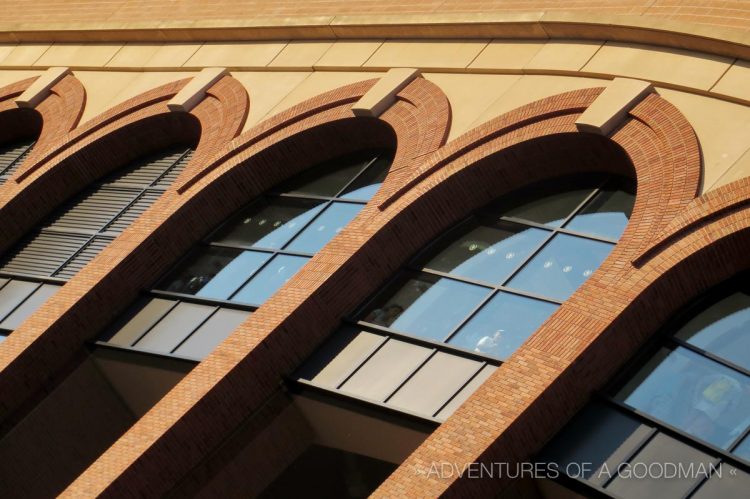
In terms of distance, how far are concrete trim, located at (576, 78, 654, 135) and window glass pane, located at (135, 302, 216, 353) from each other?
788cm

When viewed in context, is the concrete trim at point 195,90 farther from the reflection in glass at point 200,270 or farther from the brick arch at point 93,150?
the reflection in glass at point 200,270

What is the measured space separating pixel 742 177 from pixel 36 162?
17.3 meters

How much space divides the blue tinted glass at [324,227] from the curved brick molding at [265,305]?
1278 mm

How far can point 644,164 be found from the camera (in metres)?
19.2

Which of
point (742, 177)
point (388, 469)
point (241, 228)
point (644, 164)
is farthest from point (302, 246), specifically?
point (742, 177)

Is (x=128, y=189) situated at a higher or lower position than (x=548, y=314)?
higher

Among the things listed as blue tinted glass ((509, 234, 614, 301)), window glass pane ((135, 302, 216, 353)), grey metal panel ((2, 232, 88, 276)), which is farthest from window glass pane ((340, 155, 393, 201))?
grey metal panel ((2, 232, 88, 276))

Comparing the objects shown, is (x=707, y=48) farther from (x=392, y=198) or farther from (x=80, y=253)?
(x=80, y=253)

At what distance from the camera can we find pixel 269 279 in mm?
22703

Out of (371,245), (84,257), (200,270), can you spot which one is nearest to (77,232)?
(84,257)

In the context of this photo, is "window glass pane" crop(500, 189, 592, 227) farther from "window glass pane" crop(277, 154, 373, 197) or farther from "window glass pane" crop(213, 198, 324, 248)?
"window glass pane" crop(213, 198, 324, 248)

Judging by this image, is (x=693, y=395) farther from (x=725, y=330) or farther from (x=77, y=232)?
(x=77, y=232)

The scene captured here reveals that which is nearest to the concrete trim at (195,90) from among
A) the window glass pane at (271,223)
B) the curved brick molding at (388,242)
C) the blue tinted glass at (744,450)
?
the window glass pane at (271,223)

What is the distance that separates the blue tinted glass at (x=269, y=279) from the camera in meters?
22.4
